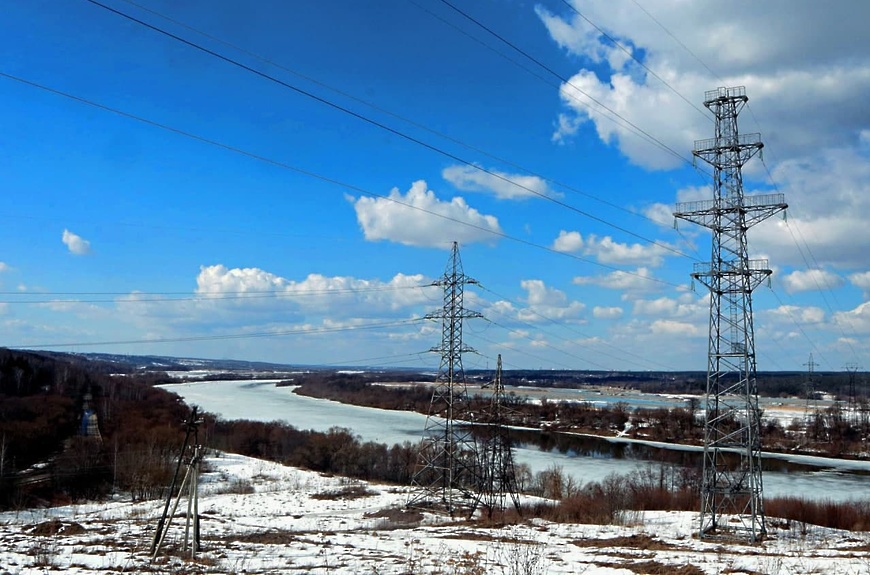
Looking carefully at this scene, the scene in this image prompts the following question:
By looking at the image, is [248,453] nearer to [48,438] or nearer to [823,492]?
A: [48,438]

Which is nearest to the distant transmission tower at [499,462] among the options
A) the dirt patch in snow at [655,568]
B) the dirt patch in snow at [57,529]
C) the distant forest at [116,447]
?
the distant forest at [116,447]

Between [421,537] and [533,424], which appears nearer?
[421,537]

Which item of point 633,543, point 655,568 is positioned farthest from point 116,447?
point 655,568

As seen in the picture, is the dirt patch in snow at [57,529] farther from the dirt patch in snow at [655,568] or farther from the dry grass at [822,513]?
the dry grass at [822,513]

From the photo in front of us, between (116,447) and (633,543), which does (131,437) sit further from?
(633,543)

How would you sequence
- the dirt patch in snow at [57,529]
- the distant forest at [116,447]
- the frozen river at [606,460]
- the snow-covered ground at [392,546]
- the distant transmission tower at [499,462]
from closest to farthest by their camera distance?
the snow-covered ground at [392,546]
the dirt patch in snow at [57,529]
the distant transmission tower at [499,462]
the distant forest at [116,447]
the frozen river at [606,460]

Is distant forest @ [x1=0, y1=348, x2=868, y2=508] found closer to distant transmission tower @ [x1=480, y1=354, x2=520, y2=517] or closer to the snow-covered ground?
the snow-covered ground

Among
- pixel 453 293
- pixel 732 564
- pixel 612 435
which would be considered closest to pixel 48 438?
pixel 453 293

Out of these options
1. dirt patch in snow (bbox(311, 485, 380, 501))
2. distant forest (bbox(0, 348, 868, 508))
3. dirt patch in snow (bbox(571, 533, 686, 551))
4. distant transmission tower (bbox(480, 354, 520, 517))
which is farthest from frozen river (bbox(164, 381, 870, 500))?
dirt patch in snow (bbox(571, 533, 686, 551))
